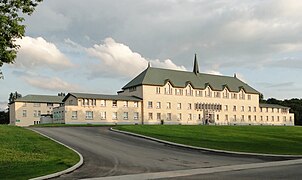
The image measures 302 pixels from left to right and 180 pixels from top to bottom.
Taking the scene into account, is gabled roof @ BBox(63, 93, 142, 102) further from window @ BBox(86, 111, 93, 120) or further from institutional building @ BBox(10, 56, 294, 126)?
window @ BBox(86, 111, 93, 120)

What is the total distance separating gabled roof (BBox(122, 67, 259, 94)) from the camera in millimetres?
78500

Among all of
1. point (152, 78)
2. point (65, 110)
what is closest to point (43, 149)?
point (65, 110)

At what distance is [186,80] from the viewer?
8381cm

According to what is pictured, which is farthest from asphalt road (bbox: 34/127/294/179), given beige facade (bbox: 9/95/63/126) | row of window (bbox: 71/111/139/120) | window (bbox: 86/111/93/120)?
beige facade (bbox: 9/95/63/126)

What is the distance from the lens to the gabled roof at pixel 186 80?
258ft

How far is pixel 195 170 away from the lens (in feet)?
52.7

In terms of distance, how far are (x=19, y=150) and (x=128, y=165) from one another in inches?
296

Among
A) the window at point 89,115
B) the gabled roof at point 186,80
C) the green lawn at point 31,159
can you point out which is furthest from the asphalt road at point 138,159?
the gabled roof at point 186,80

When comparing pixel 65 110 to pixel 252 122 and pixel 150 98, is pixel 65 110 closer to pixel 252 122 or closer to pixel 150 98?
pixel 150 98

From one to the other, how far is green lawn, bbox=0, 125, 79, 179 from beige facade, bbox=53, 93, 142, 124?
127ft

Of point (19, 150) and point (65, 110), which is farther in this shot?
point (65, 110)

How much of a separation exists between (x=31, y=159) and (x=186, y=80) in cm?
6672

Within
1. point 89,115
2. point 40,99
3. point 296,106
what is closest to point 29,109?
point 40,99

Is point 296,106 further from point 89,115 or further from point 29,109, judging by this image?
point 29,109
